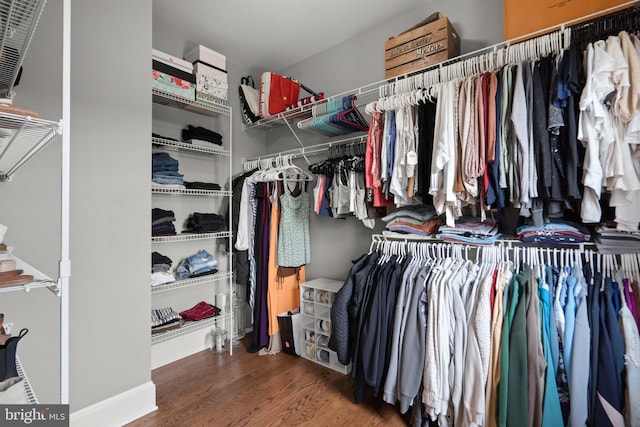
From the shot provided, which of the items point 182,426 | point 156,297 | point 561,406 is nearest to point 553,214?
point 561,406

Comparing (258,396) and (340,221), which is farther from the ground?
(340,221)

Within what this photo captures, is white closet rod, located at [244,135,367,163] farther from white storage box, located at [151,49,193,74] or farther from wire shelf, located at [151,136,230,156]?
white storage box, located at [151,49,193,74]

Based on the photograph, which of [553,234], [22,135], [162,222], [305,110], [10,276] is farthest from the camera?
[305,110]

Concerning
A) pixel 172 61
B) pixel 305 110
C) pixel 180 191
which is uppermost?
pixel 172 61

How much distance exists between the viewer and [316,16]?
96.9 inches

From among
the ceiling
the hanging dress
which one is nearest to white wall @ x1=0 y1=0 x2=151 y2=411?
the ceiling

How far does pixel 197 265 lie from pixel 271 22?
2.11 meters

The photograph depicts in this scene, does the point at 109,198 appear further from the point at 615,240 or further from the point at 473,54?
the point at 615,240

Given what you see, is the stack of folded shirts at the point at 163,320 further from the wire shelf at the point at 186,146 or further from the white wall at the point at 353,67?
the wire shelf at the point at 186,146

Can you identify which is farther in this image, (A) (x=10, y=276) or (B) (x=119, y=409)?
(B) (x=119, y=409)

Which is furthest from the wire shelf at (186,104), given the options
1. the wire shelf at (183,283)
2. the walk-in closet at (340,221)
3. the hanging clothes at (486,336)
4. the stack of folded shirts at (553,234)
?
the stack of folded shirts at (553,234)

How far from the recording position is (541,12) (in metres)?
1.58

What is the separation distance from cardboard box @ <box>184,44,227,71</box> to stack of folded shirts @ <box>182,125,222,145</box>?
1.82 feet

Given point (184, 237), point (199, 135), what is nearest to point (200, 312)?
point (184, 237)
